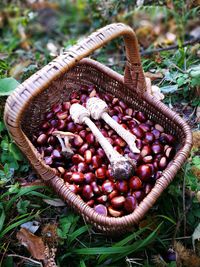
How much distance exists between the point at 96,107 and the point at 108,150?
10.7 inches

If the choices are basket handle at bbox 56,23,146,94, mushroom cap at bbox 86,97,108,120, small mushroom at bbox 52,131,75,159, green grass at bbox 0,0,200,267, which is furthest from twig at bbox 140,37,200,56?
small mushroom at bbox 52,131,75,159

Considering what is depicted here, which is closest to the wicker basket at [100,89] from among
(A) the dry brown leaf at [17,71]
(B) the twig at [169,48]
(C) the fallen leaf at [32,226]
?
(C) the fallen leaf at [32,226]

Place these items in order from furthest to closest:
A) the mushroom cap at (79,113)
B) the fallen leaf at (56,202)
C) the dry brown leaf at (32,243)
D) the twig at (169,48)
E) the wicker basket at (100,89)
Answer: the twig at (169,48)
the mushroom cap at (79,113)
the fallen leaf at (56,202)
the dry brown leaf at (32,243)
the wicker basket at (100,89)

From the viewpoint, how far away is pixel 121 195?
1.55 m

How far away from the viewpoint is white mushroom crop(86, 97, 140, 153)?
1.72 meters

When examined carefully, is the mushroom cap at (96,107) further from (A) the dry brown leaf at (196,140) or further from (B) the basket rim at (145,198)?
(A) the dry brown leaf at (196,140)

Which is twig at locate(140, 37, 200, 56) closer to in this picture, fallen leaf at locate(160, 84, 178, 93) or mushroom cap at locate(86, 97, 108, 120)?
fallen leaf at locate(160, 84, 178, 93)

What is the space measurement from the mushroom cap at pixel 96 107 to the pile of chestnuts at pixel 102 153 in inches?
2.5

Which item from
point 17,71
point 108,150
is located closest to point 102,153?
point 108,150

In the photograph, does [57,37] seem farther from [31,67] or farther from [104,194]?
[104,194]

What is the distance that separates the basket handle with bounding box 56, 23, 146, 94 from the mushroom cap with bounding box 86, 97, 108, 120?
0.61ft

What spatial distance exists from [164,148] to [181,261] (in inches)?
20.7

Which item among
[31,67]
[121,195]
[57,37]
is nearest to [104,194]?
[121,195]

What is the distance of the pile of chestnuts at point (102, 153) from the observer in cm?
156
